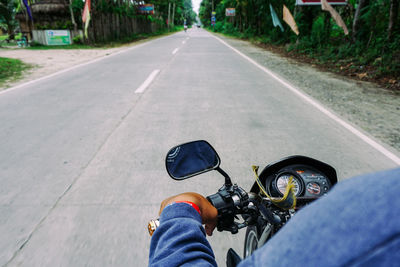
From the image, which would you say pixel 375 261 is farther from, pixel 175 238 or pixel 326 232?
pixel 175 238

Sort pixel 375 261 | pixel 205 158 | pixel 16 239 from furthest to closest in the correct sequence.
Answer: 1. pixel 16 239
2. pixel 205 158
3. pixel 375 261

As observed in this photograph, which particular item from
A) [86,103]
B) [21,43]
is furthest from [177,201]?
[21,43]

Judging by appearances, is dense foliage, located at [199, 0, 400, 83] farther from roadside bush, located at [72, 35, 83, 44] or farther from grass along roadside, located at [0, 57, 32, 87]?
roadside bush, located at [72, 35, 83, 44]

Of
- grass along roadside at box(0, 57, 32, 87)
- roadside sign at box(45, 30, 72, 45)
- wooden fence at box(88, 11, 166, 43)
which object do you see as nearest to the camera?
grass along roadside at box(0, 57, 32, 87)

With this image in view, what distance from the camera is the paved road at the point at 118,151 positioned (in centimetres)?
226

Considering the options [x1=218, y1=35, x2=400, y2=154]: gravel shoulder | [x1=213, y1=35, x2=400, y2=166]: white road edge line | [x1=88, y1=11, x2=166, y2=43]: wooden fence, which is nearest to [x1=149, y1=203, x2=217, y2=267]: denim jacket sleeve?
[x1=213, y1=35, x2=400, y2=166]: white road edge line

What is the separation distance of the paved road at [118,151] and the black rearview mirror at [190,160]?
3.34 feet

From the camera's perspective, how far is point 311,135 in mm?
4375

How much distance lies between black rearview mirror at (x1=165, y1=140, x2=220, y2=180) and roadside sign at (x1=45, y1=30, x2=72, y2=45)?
25208mm

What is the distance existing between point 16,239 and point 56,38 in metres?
24.3

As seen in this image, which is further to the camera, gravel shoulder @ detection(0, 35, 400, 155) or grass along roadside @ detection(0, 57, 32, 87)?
grass along roadside @ detection(0, 57, 32, 87)

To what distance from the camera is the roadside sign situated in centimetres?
2248

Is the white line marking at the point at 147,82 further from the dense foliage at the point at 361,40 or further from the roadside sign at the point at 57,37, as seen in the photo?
the roadside sign at the point at 57,37

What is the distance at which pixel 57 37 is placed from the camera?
893 inches
